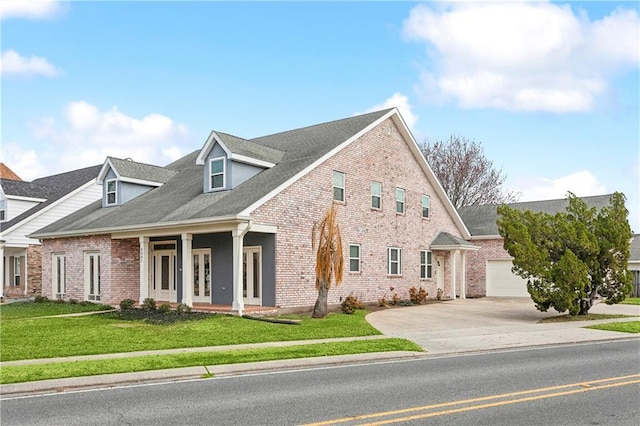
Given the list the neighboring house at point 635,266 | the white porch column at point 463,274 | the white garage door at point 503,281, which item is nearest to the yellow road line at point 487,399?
the white porch column at point 463,274

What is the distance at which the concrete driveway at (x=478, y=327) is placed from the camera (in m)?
15.1

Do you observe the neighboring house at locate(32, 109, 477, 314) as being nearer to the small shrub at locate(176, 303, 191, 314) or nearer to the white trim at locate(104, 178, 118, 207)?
the white trim at locate(104, 178, 118, 207)

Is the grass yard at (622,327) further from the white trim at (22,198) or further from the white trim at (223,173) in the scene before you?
the white trim at (22,198)

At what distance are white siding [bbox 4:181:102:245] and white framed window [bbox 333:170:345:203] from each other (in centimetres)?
1762

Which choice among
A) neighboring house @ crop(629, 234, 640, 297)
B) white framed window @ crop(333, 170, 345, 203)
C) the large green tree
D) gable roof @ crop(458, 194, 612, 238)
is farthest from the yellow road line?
neighboring house @ crop(629, 234, 640, 297)

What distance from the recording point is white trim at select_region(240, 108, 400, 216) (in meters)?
19.8

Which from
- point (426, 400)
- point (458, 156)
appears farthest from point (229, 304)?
point (458, 156)

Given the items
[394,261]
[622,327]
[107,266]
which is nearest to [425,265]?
[394,261]

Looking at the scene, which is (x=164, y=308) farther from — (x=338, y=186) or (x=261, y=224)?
(x=338, y=186)

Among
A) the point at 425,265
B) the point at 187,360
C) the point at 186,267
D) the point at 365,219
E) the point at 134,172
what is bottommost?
the point at 187,360

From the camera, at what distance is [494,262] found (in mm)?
33812

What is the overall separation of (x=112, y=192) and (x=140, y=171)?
5.28 feet

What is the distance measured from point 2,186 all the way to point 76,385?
28.1 m

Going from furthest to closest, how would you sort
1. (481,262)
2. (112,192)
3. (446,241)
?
(481,262)
(446,241)
(112,192)
